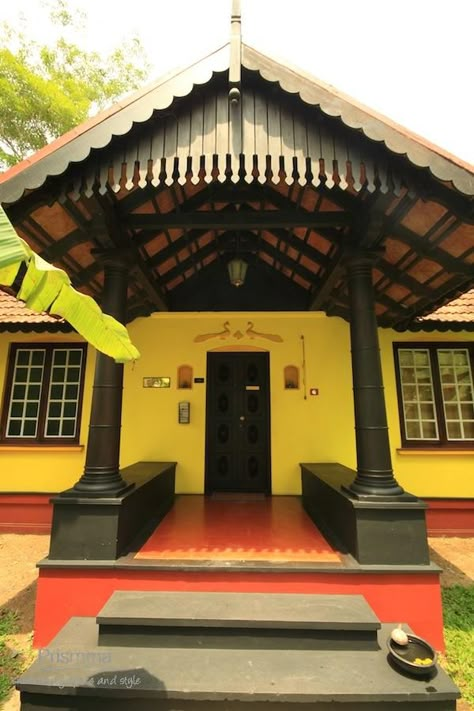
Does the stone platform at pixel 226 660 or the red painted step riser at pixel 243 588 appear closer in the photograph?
the stone platform at pixel 226 660

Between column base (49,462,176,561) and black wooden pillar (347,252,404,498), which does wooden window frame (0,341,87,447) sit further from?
black wooden pillar (347,252,404,498)

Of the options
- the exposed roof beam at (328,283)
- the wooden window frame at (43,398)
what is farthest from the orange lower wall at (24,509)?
the exposed roof beam at (328,283)

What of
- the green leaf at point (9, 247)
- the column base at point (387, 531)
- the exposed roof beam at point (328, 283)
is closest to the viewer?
the green leaf at point (9, 247)

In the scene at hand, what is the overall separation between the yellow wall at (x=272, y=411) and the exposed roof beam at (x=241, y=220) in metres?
2.80

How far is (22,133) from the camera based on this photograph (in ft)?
35.8

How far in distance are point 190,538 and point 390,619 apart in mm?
2047

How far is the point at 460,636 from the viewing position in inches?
122

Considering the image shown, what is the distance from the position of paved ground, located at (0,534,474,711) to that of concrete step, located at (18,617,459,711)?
61 cm

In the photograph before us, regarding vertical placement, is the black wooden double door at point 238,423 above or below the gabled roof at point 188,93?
below

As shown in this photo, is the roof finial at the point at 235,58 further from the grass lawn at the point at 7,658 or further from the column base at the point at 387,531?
the grass lawn at the point at 7,658

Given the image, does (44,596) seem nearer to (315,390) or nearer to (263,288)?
(315,390)

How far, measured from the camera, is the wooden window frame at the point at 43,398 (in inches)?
240

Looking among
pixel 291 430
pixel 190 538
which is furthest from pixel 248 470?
pixel 190 538

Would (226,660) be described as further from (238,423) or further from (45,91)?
(45,91)
